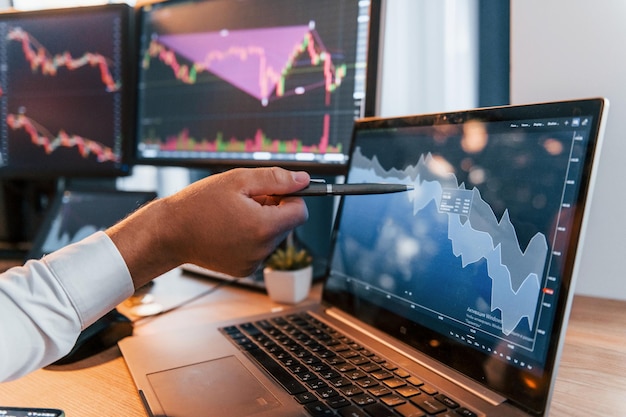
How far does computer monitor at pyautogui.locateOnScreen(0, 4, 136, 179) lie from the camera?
1.13m

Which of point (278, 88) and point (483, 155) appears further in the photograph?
point (278, 88)

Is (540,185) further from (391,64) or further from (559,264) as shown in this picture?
(391,64)

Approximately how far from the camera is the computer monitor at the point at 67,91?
1130mm

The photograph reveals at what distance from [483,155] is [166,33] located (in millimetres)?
798

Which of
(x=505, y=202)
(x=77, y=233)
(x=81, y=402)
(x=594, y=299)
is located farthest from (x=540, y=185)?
(x=77, y=233)

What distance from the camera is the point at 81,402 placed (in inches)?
21.1

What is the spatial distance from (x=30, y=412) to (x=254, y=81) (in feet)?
2.24

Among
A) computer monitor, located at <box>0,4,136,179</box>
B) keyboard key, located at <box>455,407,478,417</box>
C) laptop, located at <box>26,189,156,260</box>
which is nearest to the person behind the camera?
keyboard key, located at <box>455,407,478,417</box>

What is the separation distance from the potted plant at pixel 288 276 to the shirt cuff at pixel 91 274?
323mm

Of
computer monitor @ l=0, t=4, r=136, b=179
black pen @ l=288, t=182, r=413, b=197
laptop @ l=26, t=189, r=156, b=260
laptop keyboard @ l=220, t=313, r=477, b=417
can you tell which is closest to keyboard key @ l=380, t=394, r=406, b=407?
laptop keyboard @ l=220, t=313, r=477, b=417

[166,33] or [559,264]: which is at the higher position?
[166,33]

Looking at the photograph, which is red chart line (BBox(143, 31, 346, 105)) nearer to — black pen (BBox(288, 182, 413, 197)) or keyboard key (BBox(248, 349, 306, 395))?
black pen (BBox(288, 182, 413, 197))

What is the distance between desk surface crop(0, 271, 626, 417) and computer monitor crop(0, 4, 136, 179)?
557 millimetres

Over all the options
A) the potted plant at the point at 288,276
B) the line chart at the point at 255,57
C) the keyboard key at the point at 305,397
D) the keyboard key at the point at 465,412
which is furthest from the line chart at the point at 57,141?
the keyboard key at the point at 465,412
